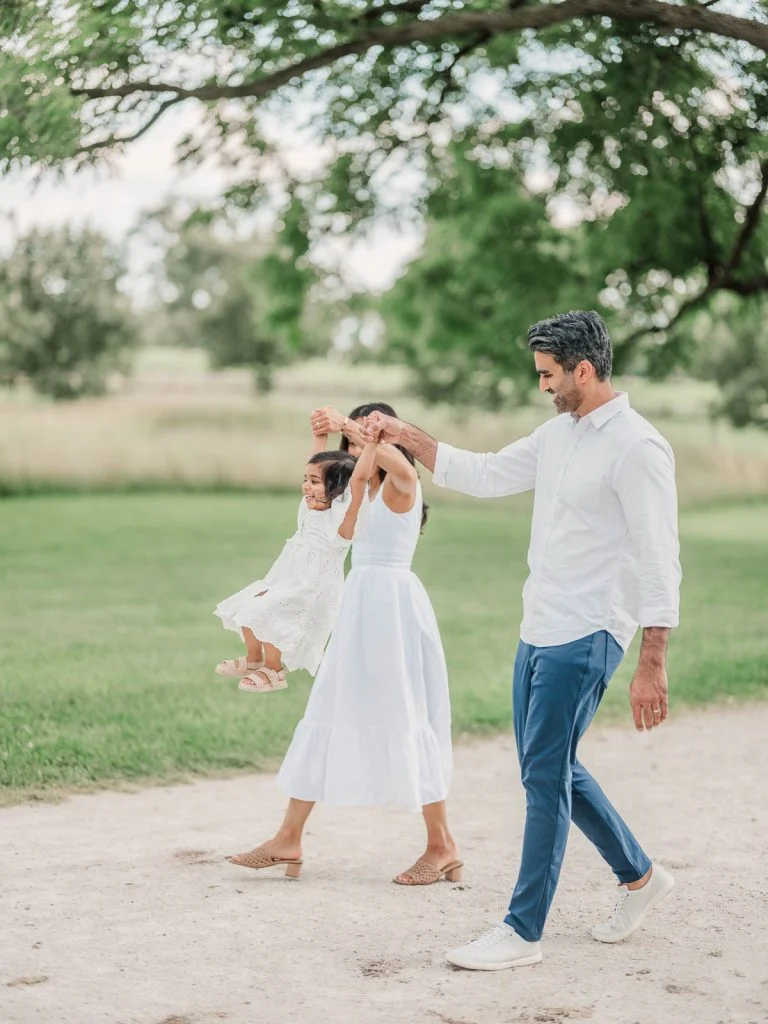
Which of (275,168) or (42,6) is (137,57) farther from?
(275,168)

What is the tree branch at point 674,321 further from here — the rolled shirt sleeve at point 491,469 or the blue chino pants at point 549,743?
the blue chino pants at point 549,743

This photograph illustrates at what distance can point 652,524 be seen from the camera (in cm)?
475

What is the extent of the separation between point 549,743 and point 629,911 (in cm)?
84

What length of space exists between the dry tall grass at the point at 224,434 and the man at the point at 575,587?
26068 millimetres

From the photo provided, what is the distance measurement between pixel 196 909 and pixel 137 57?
26.0ft

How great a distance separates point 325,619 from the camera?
6.12 metres

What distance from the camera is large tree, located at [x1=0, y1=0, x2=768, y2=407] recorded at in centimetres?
1108

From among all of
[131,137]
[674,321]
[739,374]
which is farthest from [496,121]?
[739,374]

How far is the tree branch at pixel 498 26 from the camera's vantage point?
36.1 ft

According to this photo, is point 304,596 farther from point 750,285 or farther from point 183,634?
point 750,285

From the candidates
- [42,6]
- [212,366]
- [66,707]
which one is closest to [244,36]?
[42,6]

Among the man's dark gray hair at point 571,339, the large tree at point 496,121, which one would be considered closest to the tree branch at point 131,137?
the large tree at point 496,121

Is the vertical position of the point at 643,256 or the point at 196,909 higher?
the point at 643,256

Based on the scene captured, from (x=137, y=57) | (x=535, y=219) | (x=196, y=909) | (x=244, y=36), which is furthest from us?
(x=535, y=219)
